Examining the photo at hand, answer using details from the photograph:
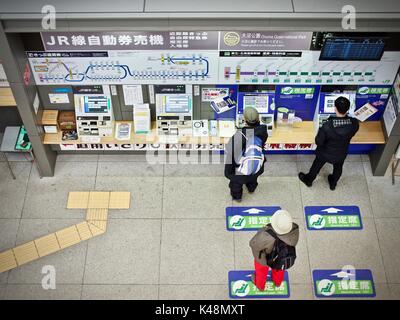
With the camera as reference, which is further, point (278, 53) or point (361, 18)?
point (278, 53)

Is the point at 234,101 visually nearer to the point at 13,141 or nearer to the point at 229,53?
the point at 229,53

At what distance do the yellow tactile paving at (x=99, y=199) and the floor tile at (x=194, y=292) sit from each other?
1.49 metres

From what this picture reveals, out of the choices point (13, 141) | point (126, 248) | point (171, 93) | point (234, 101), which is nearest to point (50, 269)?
point (126, 248)

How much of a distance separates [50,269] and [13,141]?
2.00 meters

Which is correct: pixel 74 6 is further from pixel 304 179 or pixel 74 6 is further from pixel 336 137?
pixel 304 179

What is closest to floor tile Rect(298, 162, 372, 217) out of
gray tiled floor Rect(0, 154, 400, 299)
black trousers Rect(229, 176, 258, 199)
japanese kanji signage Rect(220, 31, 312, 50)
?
gray tiled floor Rect(0, 154, 400, 299)

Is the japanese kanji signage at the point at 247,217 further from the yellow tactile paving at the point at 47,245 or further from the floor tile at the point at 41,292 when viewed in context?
the yellow tactile paving at the point at 47,245

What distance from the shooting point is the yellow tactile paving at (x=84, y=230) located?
21.3 ft

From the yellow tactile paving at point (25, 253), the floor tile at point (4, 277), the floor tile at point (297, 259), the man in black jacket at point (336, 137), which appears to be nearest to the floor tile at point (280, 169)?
the man in black jacket at point (336, 137)

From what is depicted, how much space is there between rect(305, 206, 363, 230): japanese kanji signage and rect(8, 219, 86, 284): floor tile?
3.11 meters

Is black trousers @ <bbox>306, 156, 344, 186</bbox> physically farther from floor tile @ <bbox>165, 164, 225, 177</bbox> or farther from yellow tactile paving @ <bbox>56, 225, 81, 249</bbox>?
yellow tactile paving @ <bbox>56, 225, 81, 249</bbox>

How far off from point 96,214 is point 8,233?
1198 mm
